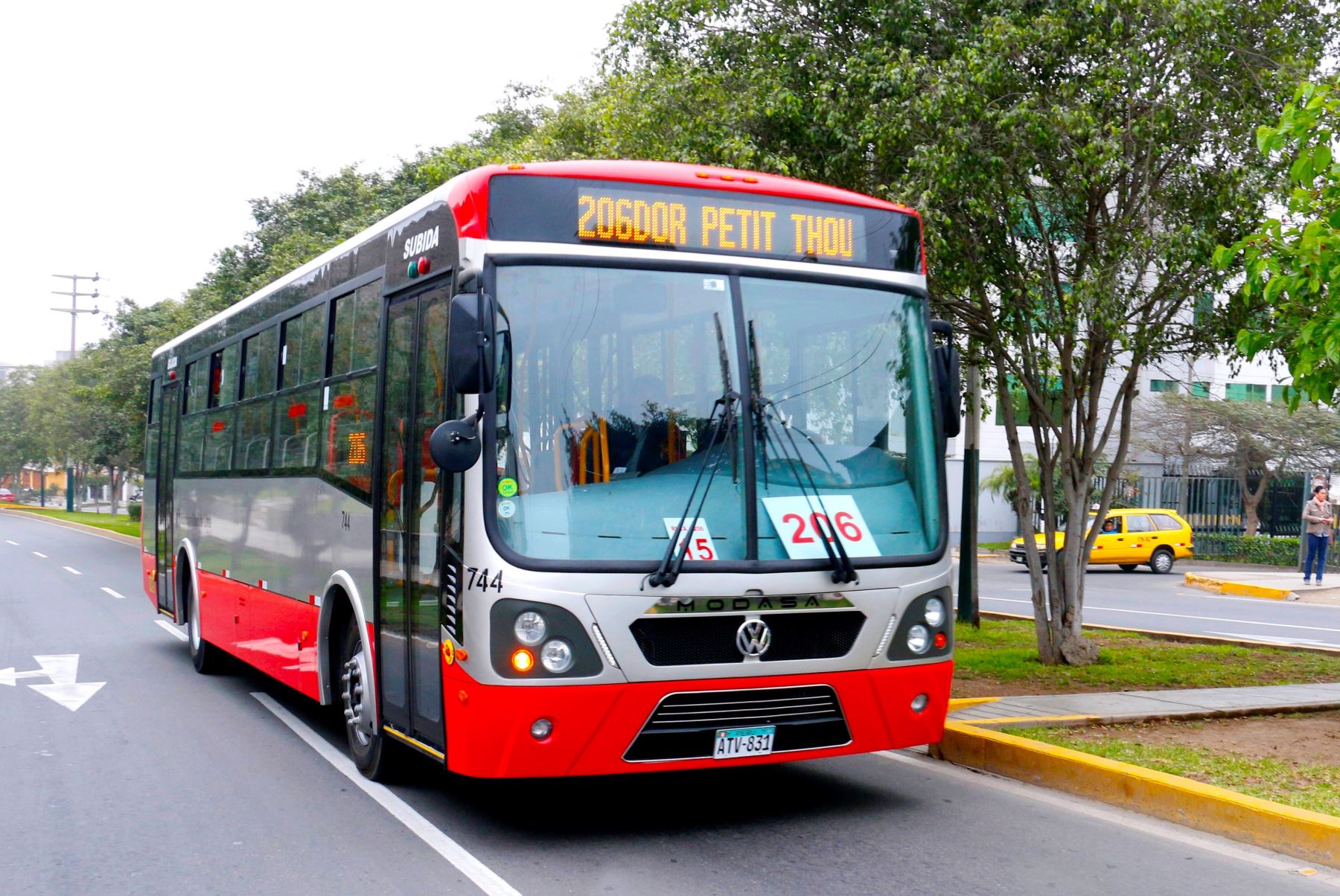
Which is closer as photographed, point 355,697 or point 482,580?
point 482,580

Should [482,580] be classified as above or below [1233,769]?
above

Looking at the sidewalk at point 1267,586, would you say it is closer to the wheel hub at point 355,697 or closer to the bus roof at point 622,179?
the bus roof at point 622,179

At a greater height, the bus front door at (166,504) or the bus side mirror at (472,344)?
the bus side mirror at (472,344)

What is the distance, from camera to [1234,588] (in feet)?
84.8

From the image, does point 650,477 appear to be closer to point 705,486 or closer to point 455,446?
point 705,486

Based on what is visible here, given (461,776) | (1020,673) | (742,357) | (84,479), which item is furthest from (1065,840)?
(84,479)

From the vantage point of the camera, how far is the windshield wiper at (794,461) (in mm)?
6516

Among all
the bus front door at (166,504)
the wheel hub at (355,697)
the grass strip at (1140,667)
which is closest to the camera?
the wheel hub at (355,697)

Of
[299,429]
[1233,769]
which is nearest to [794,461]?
[1233,769]

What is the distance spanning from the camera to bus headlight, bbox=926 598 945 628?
691cm

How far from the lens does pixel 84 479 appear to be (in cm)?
10800

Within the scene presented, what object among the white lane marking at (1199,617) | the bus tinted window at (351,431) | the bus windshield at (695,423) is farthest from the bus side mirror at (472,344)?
the white lane marking at (1199,617)

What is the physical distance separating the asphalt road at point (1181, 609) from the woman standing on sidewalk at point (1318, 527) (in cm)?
227

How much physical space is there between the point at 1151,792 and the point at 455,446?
162 inches
